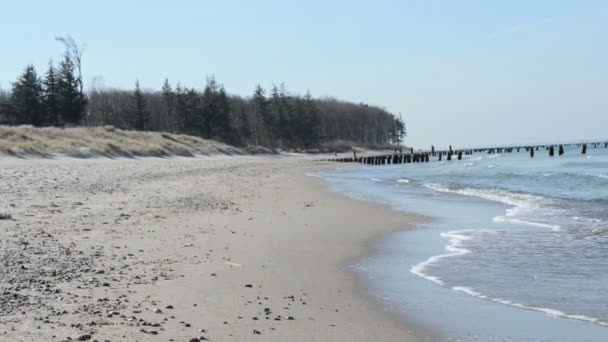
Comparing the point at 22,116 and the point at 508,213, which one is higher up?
the point at 22,116

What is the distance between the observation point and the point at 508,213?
1645 centimetres

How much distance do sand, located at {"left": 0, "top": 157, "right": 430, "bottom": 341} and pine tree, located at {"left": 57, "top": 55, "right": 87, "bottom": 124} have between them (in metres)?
53.2

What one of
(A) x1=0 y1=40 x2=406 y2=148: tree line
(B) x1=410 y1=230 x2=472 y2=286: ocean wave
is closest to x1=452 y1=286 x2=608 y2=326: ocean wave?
(B) x1=410 y1=230 x2=472 y2=286: ocean wave

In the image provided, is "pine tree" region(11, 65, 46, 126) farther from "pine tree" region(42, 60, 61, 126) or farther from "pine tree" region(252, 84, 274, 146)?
"pine tree" region(252, 84, 274, 146)

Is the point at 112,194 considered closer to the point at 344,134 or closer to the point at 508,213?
the point at 508,213

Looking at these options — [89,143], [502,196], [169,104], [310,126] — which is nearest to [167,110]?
[169,104]

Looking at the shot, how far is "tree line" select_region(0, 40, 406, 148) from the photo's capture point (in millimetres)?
62781

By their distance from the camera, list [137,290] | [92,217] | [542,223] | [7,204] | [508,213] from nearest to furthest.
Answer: [137,290], [92,217], [7,204], [542,223], [508,213]

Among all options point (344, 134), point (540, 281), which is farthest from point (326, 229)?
point (344, 134)

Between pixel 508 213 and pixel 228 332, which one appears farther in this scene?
pixel 508 213

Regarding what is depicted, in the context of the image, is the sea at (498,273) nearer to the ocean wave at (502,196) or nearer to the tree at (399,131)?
the ocean wave at (502,196)

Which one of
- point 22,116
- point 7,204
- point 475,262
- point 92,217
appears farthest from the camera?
point 22,116

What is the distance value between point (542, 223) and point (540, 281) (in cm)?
679

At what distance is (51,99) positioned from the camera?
64000 mm
